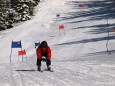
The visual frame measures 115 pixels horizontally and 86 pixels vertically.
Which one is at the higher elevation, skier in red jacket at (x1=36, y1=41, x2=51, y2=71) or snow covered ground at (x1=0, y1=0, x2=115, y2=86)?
skier in red jacket at (x1=36, y1=41, x2=51, y2=71)

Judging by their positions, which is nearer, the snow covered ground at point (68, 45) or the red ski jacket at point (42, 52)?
the snow covered ground at point (68, 45)

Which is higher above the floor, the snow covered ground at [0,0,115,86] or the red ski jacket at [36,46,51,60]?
the red ski jacket at [36,46,51,60]

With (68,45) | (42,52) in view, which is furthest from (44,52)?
(68,45)

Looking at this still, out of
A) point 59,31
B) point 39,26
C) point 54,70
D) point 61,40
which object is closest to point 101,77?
point 54,70

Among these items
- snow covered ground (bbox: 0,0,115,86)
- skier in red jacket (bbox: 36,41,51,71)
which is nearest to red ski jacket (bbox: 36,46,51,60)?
skier in red jacket (bbox: 36,41,51,71)

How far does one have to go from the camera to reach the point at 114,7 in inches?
2665

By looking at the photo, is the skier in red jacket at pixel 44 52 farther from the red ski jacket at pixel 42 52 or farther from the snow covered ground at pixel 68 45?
the snow covered ground at pixel 68 45

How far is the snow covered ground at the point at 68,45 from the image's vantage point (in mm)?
16188

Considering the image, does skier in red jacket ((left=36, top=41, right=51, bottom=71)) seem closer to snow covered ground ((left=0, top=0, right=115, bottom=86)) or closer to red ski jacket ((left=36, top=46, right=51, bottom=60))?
red ski jacket ((left=36, top=46, right=51, bottom=60))

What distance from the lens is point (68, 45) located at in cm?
3916

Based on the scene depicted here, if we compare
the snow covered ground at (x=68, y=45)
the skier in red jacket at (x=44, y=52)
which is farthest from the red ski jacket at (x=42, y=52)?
the snow covered ground at (x=68, y=45)

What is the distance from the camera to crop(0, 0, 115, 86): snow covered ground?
16188 millimetres

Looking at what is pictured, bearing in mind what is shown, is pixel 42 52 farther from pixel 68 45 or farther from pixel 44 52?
pixel 68 45

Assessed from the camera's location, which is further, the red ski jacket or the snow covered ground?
the red ski jacket
